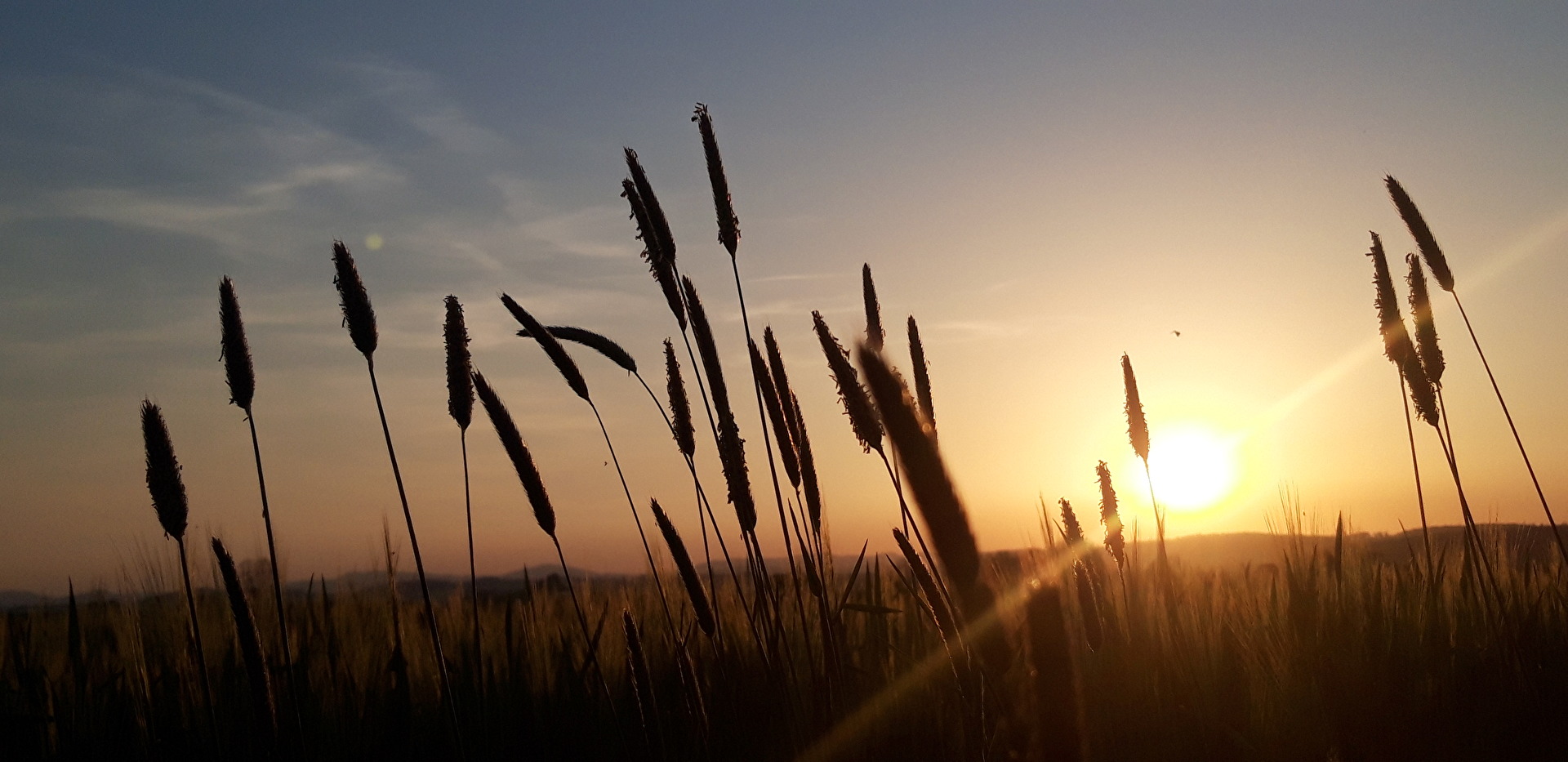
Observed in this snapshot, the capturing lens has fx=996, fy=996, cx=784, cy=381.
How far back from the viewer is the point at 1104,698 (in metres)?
2.66

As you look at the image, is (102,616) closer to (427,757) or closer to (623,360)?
(427,757)

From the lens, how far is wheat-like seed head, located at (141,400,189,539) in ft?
6.46

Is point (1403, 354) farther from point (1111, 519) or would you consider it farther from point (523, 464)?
point (523, 464)

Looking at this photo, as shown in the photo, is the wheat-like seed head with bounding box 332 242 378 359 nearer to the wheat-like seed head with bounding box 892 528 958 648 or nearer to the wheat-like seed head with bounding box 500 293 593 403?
the wheat-like seed head with bounding box 500 293 593 403

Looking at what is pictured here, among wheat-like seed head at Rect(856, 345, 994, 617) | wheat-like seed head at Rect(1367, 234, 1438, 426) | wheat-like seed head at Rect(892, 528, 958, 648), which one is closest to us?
wheat-like seed head at Rect(856, 345, 994, 617)

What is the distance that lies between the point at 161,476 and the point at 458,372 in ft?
2.13

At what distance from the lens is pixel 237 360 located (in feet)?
6.93

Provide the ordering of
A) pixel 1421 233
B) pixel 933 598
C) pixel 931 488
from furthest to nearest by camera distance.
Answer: pixel 1421 233, pixel 933 598, pixel 931 488

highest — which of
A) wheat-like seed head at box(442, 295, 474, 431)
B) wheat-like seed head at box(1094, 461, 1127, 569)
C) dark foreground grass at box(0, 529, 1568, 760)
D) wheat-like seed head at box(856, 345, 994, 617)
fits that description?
wheat-like seed head at box(442, 295, 474, 431)

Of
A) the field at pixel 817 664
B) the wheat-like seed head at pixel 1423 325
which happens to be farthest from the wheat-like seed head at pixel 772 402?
the wheat-like seed head at pixel 1423 325

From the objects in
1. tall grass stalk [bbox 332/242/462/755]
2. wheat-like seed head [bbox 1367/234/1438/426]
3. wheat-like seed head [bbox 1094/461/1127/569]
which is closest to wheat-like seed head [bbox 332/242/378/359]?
tall grass stalk [bbox 332/242/462/755]

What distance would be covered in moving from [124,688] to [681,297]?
2588mm

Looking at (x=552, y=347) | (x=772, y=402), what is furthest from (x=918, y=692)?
(x=552, y=347)

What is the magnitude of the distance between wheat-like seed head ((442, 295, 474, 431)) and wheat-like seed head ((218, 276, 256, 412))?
424mm
